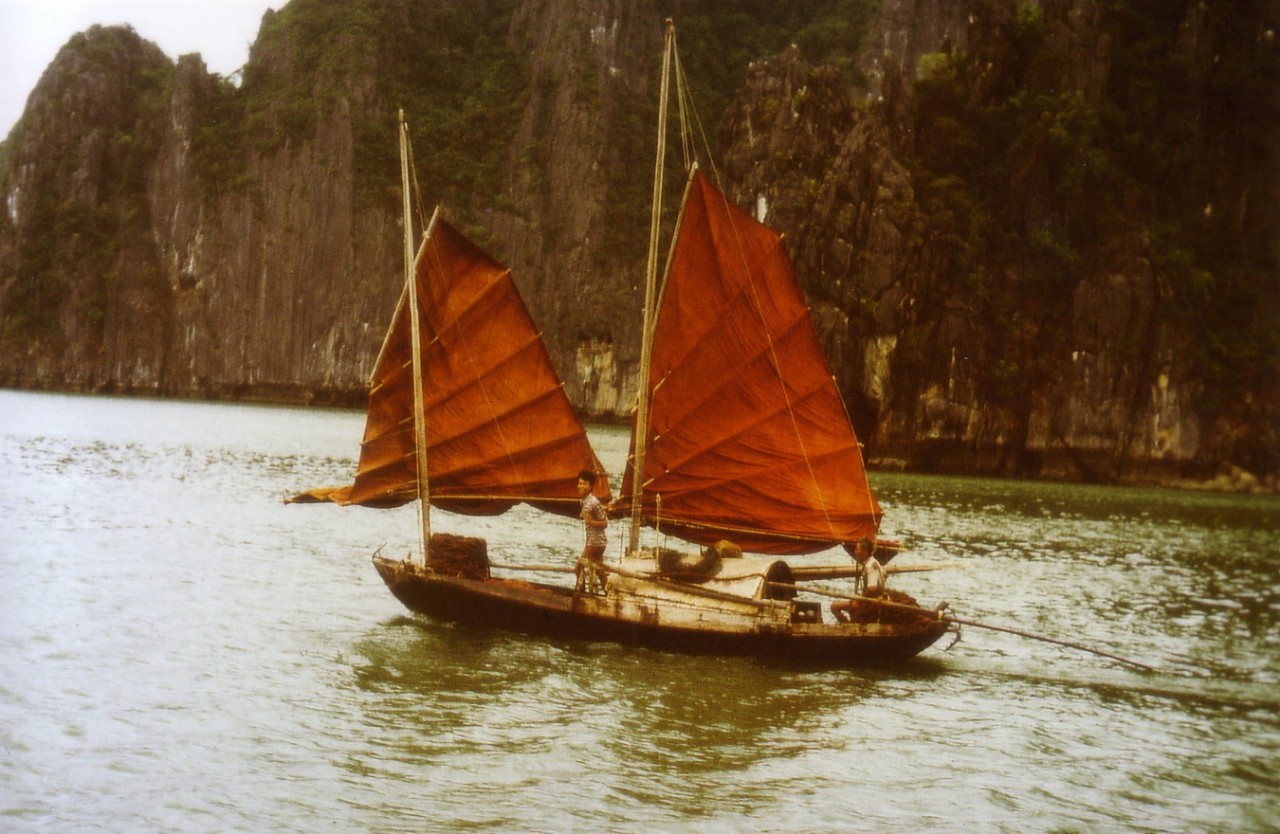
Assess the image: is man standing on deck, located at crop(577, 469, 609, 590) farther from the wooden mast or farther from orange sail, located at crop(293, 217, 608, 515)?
the wooden mast

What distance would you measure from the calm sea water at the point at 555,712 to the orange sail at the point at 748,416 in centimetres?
235

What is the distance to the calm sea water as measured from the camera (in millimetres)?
9172

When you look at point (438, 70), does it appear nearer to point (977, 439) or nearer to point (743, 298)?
point (977, 439)

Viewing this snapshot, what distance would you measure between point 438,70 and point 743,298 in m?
106

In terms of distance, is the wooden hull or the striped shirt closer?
the wooden hull

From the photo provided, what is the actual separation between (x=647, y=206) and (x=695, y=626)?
88191 mm

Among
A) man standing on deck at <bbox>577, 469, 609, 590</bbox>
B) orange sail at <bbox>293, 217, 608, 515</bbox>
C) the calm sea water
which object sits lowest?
the calm sea water

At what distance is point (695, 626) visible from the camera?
14.0 m

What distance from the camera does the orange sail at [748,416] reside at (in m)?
15.8

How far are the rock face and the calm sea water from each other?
108 feet

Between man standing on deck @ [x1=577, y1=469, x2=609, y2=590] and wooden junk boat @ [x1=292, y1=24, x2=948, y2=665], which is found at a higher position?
wooden junk boat @ [x1=292, y1=24, x2=948, y2=665]

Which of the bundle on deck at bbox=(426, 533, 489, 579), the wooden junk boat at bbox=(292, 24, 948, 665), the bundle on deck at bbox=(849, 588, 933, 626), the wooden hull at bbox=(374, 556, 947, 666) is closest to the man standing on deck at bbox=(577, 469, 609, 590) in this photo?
the wooden hull at bbox=(374, 556, 947, 666)

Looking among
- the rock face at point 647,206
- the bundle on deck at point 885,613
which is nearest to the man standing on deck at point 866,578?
the bundle on deck at point 885,613

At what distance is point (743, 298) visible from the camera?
16.0 metres
